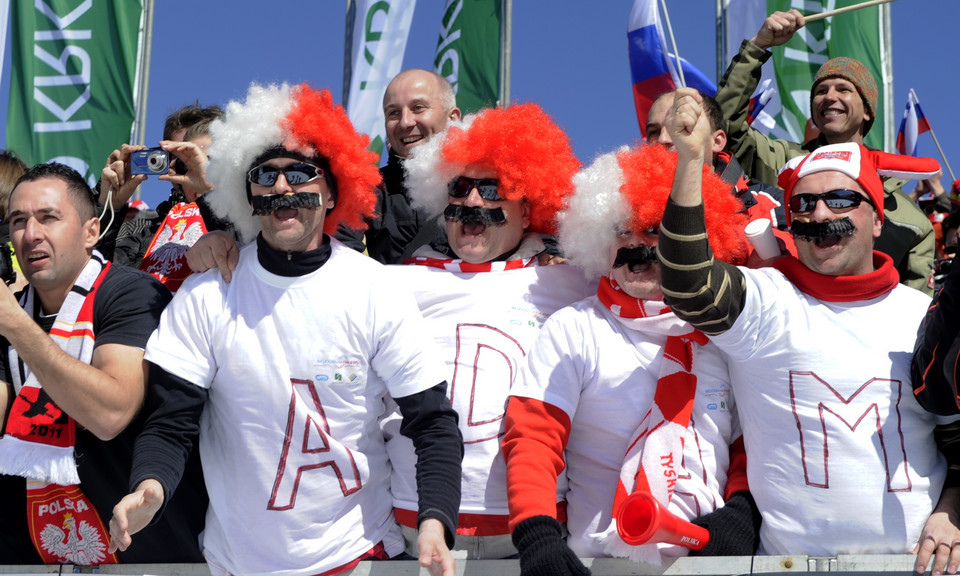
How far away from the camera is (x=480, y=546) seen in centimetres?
376

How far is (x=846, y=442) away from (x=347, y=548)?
1.75 metres

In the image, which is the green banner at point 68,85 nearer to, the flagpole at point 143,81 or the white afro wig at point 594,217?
the flagpole at point 143,81

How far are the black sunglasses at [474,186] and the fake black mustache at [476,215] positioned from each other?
0.20 feet

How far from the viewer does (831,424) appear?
11.6 feet

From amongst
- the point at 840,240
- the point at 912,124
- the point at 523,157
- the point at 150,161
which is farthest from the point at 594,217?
the point at 912,124

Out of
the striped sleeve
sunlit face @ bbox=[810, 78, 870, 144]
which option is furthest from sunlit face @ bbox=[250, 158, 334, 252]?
sunlit face @ bbox=[810, 78, 870, 144]

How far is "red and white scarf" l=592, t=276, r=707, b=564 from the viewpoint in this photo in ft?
11.8

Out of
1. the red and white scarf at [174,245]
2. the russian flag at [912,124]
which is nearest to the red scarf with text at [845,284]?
the red and white scarf at [174,245]

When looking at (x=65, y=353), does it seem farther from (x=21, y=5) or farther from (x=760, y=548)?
(x=21, y=5)

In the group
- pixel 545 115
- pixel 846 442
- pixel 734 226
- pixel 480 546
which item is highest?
pixel 545 115

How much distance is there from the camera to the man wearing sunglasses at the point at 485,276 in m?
3.76

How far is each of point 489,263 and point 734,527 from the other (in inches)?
54.1

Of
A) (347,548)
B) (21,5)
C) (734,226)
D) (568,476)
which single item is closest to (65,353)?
(347,548)

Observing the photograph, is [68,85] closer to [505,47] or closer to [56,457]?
[505,47]
